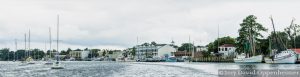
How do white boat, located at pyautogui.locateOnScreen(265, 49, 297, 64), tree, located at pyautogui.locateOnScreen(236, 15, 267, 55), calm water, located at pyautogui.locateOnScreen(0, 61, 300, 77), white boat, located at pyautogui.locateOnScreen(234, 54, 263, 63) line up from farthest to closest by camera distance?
tree, located at pyautogui.locateOnScreen(236, 15, 267, 55)
white boat, located at pyautogui.locateOnScreen(234, 54, 263, 63)
white boat, located at pyautogui.locateOnScreen(265, 49, 297, 64)
calm water, located at pyautogui.locateOnScreen(0, 61, 300, 77)

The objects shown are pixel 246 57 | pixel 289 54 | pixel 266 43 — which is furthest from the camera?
pixel 266 43

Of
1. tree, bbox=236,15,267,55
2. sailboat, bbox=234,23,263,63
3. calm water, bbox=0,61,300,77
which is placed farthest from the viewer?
tree, bbox=236,15,267,55

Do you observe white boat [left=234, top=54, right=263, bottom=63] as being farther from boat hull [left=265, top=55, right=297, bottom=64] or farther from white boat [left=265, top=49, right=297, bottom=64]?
white boat [left=265, top=49, right=297, bottom=64]

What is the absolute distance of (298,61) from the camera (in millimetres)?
147125

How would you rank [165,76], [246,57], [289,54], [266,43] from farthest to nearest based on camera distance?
[266,43], [246,57], [289,54], [165,76]

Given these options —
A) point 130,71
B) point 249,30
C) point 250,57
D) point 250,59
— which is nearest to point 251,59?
point 250,59

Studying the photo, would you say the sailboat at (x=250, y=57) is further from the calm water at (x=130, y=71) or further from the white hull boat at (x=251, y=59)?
the calm water at (x=130, y=71)

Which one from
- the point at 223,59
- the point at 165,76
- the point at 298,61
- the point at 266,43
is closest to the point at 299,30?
the point at 266,43

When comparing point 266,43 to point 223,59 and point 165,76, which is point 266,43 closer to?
point 223,59

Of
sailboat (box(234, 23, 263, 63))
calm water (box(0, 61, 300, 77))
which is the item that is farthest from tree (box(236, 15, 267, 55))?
calm water (box(0, 61, 300, 77))

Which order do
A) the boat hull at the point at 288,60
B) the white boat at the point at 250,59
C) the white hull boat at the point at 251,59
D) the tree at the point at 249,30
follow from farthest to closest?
the tree at the point at 249,30 → the white boat at the point at 250,59 → the white hull boat at the point at 251,59 → the boat hull at the point at 288,60

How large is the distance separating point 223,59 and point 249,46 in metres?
23.3

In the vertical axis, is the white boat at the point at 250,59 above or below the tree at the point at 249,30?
below

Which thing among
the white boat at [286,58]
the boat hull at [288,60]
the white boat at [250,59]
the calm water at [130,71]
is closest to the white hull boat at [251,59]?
the white boat at [250,59]
